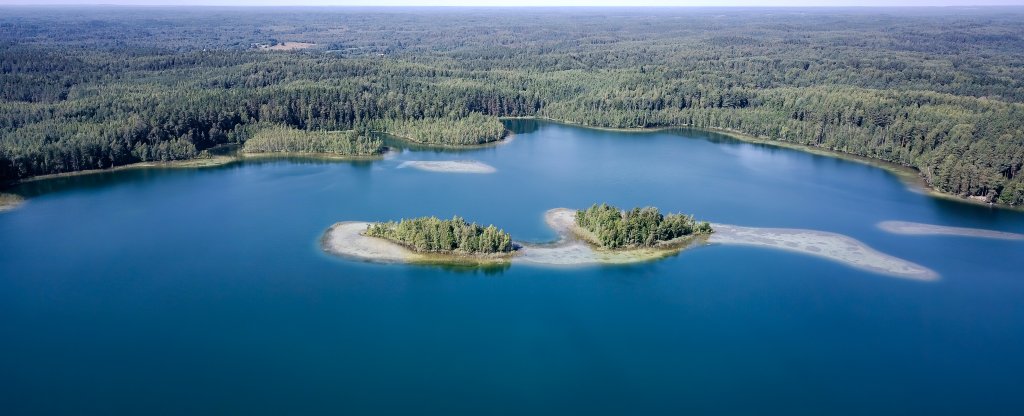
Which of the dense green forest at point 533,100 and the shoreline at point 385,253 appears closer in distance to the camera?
the shoreline at point 385,253

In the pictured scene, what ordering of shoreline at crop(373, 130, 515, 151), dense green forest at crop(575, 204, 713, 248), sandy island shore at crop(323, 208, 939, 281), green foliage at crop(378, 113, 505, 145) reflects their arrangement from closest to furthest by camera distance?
sandy island shore at crop(323, 208, 939, 281)
dense green forest at crop(575, 204, 713, 248)
shoreline at crop(373, 130, 515, 151)
green foliage at crop(378, 113, 505, 145)

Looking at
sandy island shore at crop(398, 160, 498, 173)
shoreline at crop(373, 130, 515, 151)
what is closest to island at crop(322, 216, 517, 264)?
sandy island shore at crop(398, 160, 498, 173)

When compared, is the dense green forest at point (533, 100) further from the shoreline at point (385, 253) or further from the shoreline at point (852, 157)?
the shoreline at point (385, 253)

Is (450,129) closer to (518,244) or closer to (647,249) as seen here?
(518,244)

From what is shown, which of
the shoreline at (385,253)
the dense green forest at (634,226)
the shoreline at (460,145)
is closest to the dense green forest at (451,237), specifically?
the shoreline at (385,253)

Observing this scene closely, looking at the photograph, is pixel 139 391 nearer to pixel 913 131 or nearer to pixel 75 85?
pixel 913 131

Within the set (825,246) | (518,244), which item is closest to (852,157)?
(825,246)

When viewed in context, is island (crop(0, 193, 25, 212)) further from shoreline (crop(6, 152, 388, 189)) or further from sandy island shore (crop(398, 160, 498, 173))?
sandy island shore (crop(398, 160, 498, 173))
